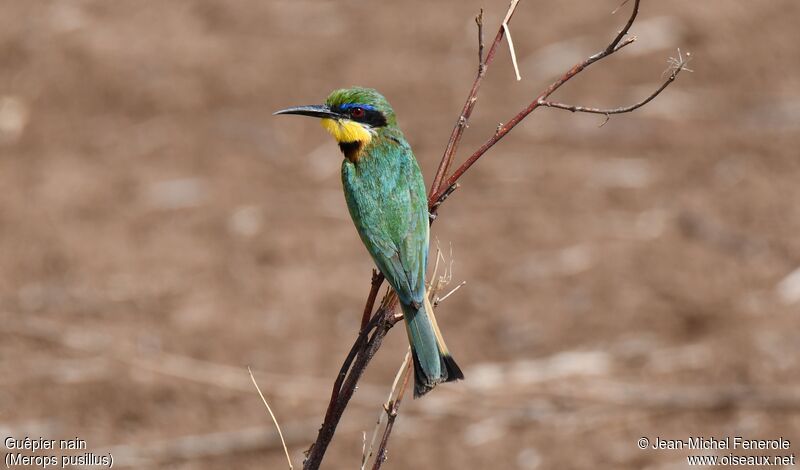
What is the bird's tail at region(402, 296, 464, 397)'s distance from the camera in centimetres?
290

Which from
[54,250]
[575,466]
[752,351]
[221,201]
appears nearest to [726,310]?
[752,351]

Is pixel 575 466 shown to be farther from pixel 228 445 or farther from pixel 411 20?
pixel 411 20

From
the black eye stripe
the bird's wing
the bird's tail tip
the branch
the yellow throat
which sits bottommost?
the bird's tail tip

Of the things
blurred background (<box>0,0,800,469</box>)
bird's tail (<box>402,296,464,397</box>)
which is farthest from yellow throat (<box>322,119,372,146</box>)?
bird's tail (<box>402,296,464,397</box>)

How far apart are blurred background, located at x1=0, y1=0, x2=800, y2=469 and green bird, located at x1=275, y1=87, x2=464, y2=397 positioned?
63 centimetres

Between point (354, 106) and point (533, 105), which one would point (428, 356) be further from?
point (354, 106)

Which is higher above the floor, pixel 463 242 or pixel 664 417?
pixel 463 242

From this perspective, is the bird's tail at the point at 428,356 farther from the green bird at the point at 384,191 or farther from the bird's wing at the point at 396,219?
the bird's wing at the point at 396,219

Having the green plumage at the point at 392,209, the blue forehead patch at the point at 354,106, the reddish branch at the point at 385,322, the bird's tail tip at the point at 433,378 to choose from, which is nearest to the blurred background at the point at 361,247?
the green plumage at the point at 392,209

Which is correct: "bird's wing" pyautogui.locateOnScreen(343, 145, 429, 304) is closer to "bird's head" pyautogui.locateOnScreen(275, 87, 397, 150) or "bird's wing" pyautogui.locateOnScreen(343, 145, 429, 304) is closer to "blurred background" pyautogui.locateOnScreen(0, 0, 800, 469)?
"bird's head" pyautogui.locateOnScreen(275, 87, 397, 150)

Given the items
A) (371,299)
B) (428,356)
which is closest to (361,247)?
(428,356)

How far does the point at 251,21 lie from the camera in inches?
357

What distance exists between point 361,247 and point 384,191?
9.99 ft

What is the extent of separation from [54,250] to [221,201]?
111 cm
